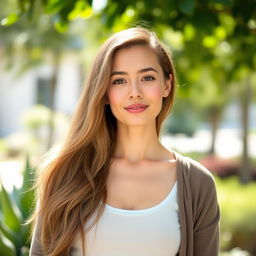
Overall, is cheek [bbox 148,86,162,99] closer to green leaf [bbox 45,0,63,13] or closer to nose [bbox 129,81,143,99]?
nose [bbox 129,81,143,99]

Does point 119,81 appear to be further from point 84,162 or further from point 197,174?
point 197,174

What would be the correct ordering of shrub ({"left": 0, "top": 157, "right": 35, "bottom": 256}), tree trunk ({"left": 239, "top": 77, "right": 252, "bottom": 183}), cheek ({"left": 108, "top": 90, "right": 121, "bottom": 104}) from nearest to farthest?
1. cheek ({"left": 108, "top": 90, "right": 121, "bottom": 104})
2. shrub ({"left": 0, "top": 157, "right": 35, "bottom": 256})
3. tree trunk ({"left": 239, "top": 77, "right": 252, "bottom": 183})

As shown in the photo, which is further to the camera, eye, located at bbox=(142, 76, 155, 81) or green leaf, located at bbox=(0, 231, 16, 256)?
green leaf, located at bbox=(0, 231, 16, 256)

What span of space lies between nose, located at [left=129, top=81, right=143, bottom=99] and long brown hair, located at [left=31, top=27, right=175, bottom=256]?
0.11 m

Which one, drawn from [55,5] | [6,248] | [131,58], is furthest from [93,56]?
[131,58]

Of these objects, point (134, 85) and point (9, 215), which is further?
point (9, 215)

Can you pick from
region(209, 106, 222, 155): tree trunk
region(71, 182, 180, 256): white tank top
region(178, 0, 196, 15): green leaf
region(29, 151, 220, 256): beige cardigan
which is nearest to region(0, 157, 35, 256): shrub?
region(29, 151, 220, 256): beige cardigan

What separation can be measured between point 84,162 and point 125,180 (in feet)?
0.67

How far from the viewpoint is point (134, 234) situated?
218 cm

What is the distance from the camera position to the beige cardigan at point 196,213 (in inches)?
87.9

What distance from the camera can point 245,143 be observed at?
41.7 ft

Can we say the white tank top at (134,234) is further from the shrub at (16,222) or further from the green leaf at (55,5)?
the green leaf at (55,5)

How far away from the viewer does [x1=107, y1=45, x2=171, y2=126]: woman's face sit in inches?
89.2

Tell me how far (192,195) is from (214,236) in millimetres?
215
